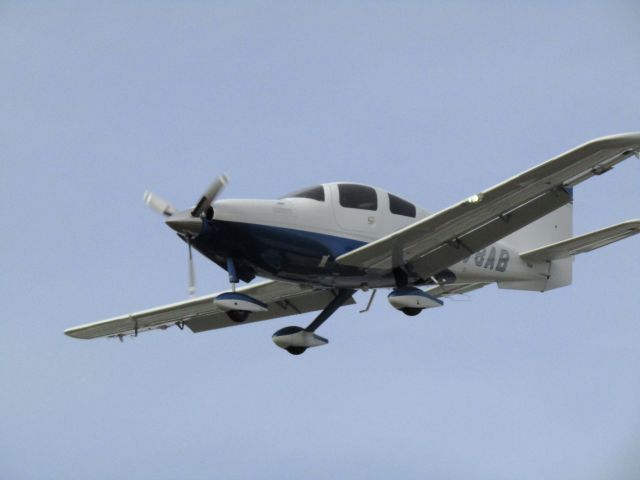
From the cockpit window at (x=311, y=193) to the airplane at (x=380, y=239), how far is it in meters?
0.02

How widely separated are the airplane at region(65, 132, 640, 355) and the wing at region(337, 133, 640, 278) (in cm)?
2

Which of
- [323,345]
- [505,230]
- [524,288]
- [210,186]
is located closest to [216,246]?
[210,186]

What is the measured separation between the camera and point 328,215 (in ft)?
87.1

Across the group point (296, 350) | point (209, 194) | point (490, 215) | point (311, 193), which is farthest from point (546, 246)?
point (209, 194)

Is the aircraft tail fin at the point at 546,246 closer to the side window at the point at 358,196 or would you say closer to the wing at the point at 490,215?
the wing at the point at 490,215

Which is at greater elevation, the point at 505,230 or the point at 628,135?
the point at 628,135

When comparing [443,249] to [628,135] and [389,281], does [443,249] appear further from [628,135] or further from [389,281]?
[628,135]

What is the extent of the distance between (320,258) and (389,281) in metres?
1.70

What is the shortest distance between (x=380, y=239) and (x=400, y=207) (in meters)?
1.40

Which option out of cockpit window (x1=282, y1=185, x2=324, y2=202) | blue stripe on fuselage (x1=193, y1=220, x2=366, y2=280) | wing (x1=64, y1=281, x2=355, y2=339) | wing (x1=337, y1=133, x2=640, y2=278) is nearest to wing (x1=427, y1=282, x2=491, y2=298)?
wing (x1=64, y1=281, x2=355, y2=339)

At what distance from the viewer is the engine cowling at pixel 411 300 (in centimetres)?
2594

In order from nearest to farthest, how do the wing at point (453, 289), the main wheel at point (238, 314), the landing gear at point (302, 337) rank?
the main wheel at point (238, 314), the landing gear at point (302, 337), the wing at point (453, 289)

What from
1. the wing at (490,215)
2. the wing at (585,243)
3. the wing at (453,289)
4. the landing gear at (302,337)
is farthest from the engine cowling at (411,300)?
the wing at (585,243)

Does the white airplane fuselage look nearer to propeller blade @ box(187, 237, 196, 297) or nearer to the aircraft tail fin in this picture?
propeller blade @ box(187, 237, 196, 297)
